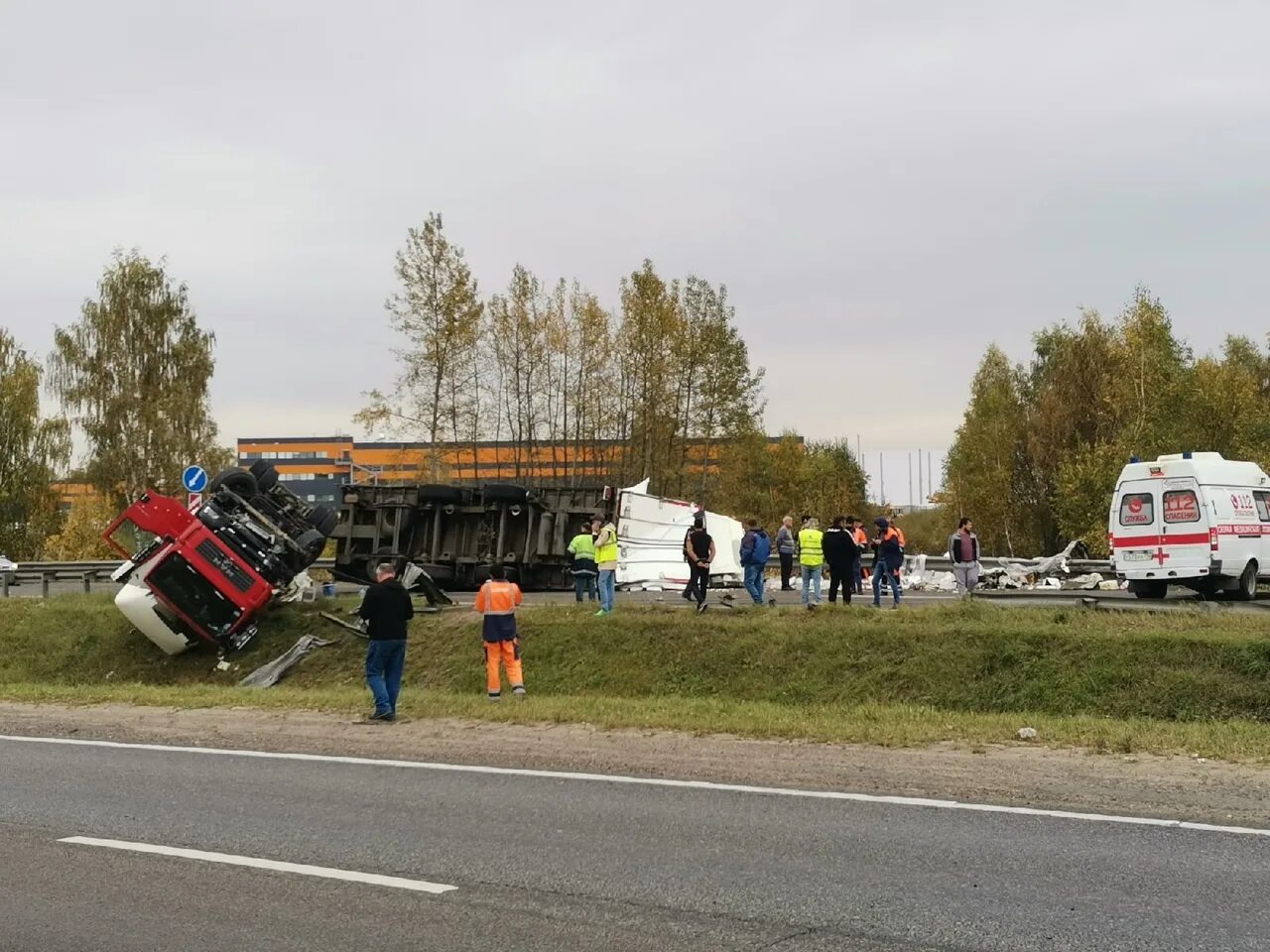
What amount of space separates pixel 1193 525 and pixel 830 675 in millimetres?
7982

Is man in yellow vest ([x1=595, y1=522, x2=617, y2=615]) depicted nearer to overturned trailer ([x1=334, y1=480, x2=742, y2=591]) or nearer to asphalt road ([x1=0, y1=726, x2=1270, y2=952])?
overturned trailer ([x1=334, y1=480, x2=742, y2=591])

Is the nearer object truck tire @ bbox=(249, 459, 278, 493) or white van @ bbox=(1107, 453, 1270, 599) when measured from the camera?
white van @ bbox=(1107, 453, 1270, 599)

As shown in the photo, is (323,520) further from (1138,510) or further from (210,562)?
(1138,510)

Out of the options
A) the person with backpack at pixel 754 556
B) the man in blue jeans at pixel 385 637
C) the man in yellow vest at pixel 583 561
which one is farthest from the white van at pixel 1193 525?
the man in blue jeans at pixel 385 637

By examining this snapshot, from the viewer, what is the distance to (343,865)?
683cm

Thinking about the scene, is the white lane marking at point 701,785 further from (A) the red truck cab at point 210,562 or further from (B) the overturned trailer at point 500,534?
(B) the overturned trailer at point 500,534

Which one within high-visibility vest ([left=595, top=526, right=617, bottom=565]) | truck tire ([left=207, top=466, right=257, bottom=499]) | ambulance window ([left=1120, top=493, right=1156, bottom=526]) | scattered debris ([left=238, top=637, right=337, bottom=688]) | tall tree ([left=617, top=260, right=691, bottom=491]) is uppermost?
tall tree ([left=617, top=260, right=691, bottom=491])

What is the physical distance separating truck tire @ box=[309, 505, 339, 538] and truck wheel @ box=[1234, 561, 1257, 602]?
53.8 feet

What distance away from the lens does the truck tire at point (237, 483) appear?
72.5 ft

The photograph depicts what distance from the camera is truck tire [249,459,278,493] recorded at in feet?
74.7

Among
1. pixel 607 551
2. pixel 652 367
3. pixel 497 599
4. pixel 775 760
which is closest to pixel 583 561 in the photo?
pixel 607 551

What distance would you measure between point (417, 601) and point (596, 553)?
15.7 ft

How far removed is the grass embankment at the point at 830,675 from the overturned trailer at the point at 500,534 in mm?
3599

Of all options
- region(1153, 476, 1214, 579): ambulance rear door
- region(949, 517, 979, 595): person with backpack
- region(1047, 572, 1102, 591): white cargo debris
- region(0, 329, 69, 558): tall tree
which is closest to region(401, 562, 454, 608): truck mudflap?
region(949, 517, 979, 595): person with backpack
